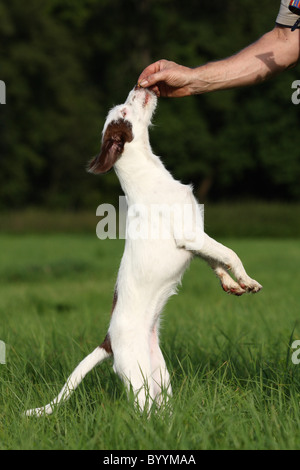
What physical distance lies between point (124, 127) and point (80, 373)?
1340 millimetres

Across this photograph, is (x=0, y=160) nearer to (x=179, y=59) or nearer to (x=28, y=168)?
(x=28, y=168)

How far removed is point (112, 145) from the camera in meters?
3.65

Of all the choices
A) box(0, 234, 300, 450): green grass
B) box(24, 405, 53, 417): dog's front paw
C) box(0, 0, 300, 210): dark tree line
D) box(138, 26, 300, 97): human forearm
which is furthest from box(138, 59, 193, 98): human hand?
box(0, 0, 300, 210): dark tree line

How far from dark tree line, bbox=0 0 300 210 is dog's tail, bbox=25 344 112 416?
3448 centimetres

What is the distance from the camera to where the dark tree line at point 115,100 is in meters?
37.6

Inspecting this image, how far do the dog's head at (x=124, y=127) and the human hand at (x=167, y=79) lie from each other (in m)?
0.08

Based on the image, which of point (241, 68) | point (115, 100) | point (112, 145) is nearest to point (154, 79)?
point (112, 145)

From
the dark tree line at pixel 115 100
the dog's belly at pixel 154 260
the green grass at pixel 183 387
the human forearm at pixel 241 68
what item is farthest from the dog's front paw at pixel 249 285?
the dark tree line at pixel 115 100

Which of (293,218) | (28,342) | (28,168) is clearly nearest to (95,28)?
(28,168)

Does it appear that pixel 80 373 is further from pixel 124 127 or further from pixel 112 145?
pixel 124 127

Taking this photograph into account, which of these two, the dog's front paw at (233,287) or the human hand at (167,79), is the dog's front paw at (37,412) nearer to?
the dog's front paw at (233,287)

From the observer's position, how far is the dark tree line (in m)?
37.6

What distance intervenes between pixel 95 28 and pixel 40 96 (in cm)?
575

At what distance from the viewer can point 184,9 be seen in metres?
41.1
